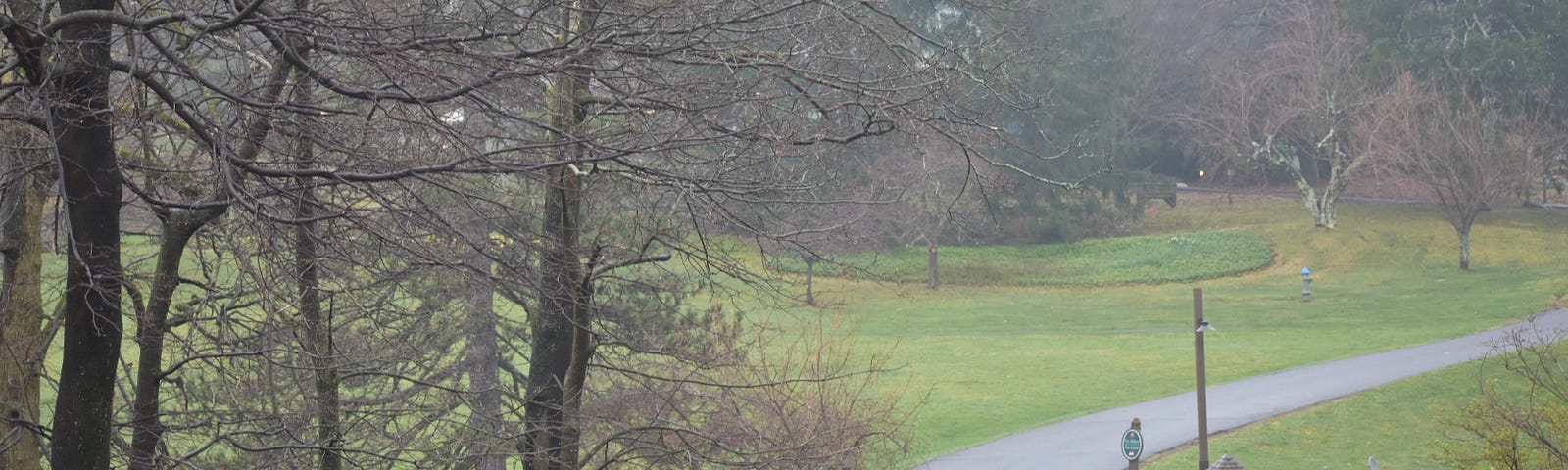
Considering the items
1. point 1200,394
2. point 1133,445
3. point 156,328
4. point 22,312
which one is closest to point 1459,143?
point 1200,394

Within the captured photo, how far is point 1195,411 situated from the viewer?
2452cm

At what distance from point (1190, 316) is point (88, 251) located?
35857mm

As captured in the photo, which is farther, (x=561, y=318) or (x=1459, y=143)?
(x=1459, y=143)

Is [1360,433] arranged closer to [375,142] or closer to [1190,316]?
[1190,316]

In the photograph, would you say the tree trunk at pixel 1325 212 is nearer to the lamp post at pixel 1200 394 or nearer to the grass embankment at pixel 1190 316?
the grass embankment at pixel 1190 316

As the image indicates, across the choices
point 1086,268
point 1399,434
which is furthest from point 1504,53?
point 1399,434

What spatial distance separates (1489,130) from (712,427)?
39.1 meters

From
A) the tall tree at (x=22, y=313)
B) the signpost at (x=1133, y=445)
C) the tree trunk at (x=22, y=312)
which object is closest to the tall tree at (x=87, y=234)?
the tall tree at (x=22, y=313)

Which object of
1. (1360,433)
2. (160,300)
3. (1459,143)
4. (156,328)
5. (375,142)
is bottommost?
(1360,433)

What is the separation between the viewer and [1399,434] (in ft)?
74.8

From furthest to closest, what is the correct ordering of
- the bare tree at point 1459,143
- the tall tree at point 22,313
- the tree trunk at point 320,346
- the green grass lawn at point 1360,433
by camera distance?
the bare tree at point 1459,143, the green grass lawn at point 1360,433, the tall tree at point 22,313, the tree trunk at point 320,346

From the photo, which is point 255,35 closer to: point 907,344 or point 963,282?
point 907,344

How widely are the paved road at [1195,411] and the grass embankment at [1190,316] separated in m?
0.70

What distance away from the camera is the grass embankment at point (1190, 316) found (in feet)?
89.1
